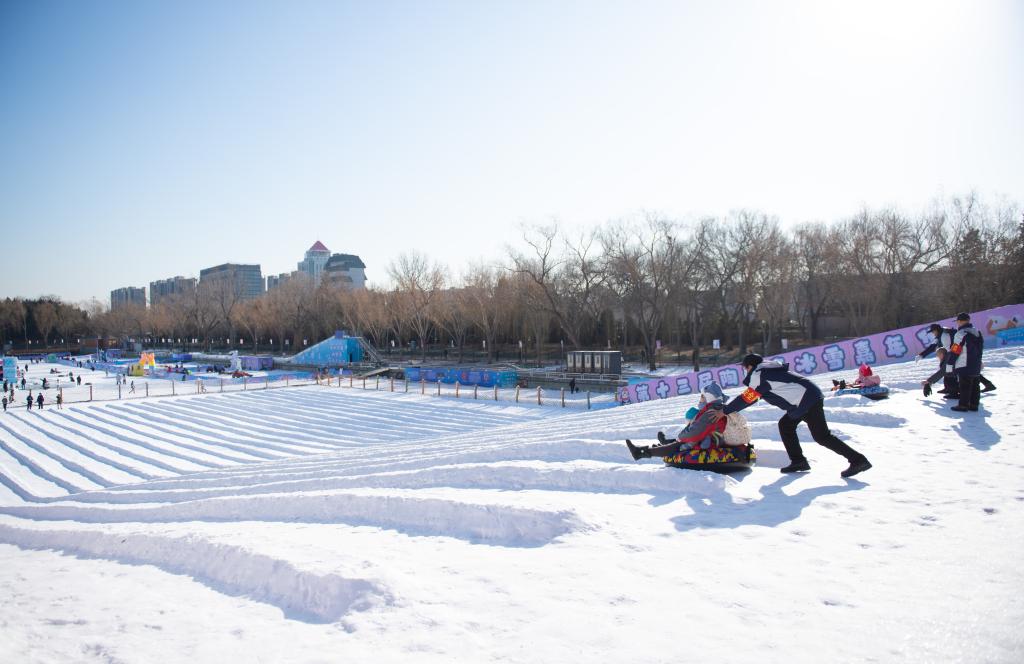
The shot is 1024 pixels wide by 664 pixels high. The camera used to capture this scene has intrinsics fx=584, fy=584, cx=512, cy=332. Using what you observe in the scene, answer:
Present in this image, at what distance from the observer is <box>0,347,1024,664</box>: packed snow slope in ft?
10.6

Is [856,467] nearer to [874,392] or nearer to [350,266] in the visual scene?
[874,392]

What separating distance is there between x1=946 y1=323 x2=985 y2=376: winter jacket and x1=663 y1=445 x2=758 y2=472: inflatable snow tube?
424cm

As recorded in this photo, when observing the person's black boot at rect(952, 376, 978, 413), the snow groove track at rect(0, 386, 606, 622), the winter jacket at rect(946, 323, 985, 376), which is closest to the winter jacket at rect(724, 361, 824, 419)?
the snow groove track at rect(0, 386, 606, 622)

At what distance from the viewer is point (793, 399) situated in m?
5.97

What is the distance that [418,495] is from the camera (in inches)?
251

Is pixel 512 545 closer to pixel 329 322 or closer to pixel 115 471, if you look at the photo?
pixel 115 471

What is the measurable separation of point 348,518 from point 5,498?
14463mm

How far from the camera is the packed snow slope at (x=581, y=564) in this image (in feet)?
10.6

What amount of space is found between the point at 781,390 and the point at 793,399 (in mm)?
145

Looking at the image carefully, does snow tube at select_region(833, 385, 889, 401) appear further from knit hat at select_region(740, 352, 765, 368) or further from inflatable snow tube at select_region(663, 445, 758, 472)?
knit hat at select_region(740, 352, 765, 368)

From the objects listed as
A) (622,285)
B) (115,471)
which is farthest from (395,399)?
(622,285)

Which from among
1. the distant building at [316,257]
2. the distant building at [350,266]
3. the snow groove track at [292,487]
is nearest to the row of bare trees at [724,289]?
the snow groove track at [292,487]

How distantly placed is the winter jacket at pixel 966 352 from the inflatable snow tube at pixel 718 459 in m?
4.24

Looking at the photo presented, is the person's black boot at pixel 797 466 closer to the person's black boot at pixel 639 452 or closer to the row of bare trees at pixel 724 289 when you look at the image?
the person's black boot at pixel 639 452
